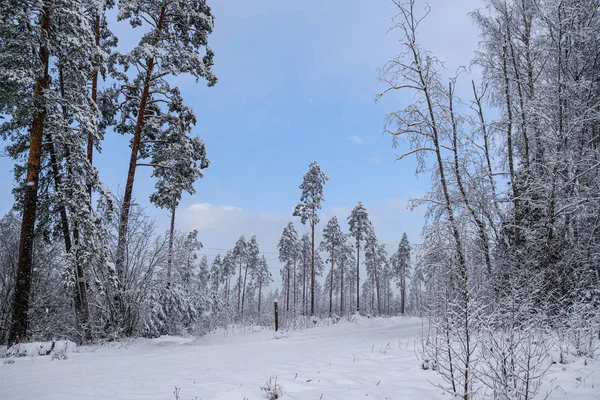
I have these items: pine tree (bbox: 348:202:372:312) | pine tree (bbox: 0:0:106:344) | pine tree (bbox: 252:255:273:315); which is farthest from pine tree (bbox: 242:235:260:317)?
pine tree (bbox: 0:0:106:344)

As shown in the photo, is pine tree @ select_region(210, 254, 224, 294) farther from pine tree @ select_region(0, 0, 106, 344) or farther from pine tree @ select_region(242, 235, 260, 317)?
pine tree @ select_region(0, 0, 106, 344)

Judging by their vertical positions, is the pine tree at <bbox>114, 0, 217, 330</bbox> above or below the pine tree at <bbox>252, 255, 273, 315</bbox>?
above

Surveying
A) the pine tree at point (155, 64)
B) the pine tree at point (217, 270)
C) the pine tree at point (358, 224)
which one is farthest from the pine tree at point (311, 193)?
the pine tree at point (217, 270)

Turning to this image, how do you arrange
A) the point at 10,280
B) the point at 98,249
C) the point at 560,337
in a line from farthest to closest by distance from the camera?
the point at 10,280 → the point at 98,249 → the point at 560,337

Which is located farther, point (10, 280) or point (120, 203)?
point (10, 280)

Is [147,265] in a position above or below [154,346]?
above

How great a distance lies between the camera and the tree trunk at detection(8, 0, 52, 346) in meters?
8.70

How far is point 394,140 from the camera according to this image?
396 inches

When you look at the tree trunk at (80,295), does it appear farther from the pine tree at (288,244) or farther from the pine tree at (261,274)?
the pine tree at (261,274)

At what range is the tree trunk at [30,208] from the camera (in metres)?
8.70

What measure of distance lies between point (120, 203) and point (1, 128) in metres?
4.17

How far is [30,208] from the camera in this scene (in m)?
9.14

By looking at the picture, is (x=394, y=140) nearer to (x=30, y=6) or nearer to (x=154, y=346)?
(x=154, y=346)

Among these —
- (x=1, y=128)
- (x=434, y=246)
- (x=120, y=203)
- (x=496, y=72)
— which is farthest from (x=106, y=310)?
(x=496, y=72)
